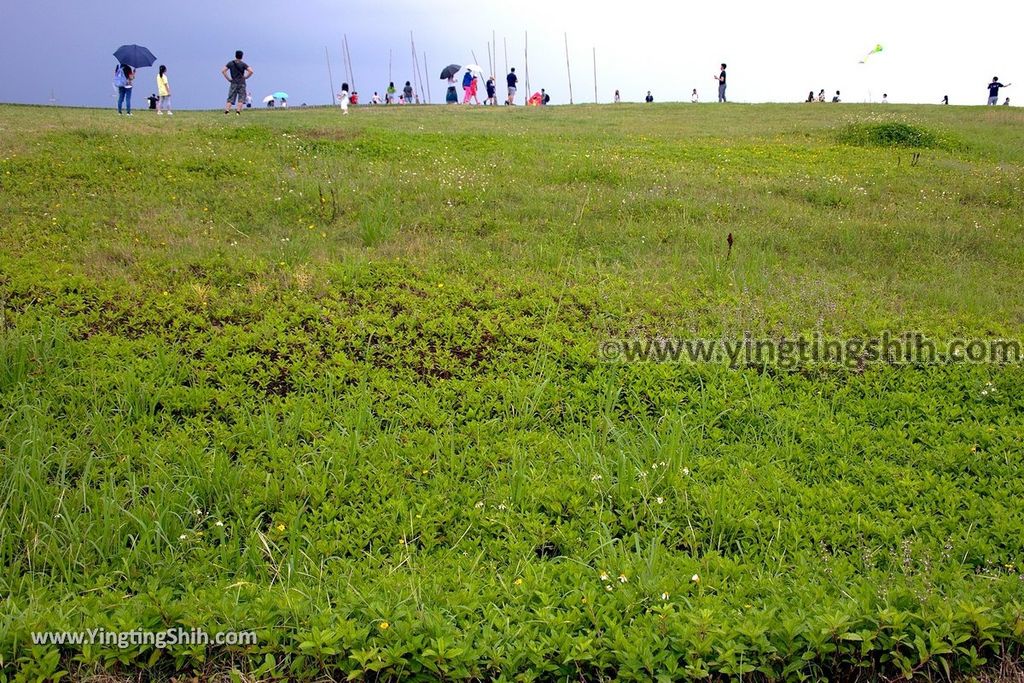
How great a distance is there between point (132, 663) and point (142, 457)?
5.44 feet

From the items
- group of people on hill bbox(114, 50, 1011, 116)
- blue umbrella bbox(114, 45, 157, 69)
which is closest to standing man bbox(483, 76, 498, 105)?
group of people on hill bbox(114, 50, 1011, 116)

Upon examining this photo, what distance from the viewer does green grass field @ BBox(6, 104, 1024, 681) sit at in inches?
119

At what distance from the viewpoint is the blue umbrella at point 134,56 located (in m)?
18.4

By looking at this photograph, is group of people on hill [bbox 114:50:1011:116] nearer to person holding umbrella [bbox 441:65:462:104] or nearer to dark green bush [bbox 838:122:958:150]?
person holding umbrella [bbox 441:65:462:104]

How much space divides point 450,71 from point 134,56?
→ 15.1 meters

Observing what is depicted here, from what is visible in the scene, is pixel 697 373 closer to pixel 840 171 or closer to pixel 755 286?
pixel 755 286

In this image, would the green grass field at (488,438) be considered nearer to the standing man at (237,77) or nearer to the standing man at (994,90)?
the standing man at (237,77)

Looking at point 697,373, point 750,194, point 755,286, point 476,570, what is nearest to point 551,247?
point 755,286

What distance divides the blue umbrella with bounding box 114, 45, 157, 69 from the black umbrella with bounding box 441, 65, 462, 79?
47.2 ft

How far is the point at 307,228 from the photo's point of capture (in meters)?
8.31

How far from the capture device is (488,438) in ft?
15.4

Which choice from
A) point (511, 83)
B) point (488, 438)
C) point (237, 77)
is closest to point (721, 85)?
point (511, 83)

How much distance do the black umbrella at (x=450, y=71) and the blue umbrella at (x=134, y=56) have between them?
47.2 feet

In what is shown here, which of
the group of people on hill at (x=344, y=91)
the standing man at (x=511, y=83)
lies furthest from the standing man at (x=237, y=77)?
the standing man at (x=511, y=83)
